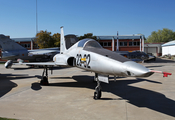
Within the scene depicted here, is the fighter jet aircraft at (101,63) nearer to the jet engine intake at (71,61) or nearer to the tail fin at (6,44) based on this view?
the jet engine intake at (71,61)

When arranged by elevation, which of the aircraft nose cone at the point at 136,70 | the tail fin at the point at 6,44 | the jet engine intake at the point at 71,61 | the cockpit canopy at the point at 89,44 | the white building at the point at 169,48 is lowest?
the aircraft nose cone at the point at 136,70

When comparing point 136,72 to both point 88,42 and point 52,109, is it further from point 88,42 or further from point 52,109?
point 88,42

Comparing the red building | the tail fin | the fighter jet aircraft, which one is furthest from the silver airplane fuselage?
the red building

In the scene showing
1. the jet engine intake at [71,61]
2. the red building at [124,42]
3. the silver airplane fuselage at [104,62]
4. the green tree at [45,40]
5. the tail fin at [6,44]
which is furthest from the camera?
the red building at [124,42]

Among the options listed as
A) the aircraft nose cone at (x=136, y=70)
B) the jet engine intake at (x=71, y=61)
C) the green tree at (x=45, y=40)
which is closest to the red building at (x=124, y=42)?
the green tree at (x=45, y=40)

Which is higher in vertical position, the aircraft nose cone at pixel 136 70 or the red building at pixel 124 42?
the red building at pixel 124 42

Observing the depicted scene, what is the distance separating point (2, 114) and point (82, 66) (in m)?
3.77

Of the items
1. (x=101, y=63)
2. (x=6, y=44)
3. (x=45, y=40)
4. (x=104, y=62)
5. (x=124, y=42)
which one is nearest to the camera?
(x=104, y=62)

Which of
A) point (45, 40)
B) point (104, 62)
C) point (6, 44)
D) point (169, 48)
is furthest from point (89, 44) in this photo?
point (169, 48)

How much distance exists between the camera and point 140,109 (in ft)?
18.5

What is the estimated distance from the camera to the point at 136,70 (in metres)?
4.80

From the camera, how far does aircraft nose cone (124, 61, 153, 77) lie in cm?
467

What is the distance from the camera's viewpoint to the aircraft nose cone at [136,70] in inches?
184

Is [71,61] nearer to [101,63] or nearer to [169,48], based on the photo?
[101,63]
